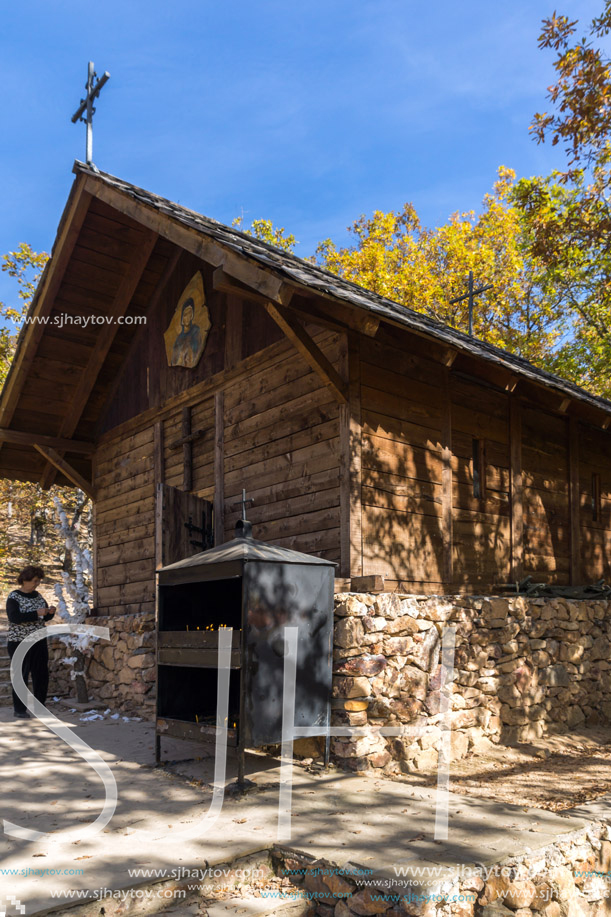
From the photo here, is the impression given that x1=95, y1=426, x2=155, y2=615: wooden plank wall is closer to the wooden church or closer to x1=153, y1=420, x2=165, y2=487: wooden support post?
the wooden church

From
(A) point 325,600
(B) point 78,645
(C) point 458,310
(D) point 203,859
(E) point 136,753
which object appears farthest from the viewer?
(C) point 458,310

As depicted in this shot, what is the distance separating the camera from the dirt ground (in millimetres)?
6777

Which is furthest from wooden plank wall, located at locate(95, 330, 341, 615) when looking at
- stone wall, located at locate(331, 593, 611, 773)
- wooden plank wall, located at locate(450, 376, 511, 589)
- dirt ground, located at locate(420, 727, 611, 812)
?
dirt ground, located at locate(420, 727, 611, 812)

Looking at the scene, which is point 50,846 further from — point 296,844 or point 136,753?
point 136,753

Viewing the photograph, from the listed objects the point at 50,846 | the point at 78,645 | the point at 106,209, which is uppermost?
the point at 106,209

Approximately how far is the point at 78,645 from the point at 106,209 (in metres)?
6.25

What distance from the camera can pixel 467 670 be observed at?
27.2 feet

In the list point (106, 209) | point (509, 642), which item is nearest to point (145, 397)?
point (106, 209)

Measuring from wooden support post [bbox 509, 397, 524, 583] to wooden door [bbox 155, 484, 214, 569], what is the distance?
3813 millimetres

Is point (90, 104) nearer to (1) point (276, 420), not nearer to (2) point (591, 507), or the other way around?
(1) point (276, 420)

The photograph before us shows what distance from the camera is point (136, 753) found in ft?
25.5

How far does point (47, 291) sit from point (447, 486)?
20.0 feet

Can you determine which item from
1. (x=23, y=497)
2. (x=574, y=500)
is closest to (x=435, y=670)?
(x=574, y=500)

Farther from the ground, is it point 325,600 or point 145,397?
point 145,397
